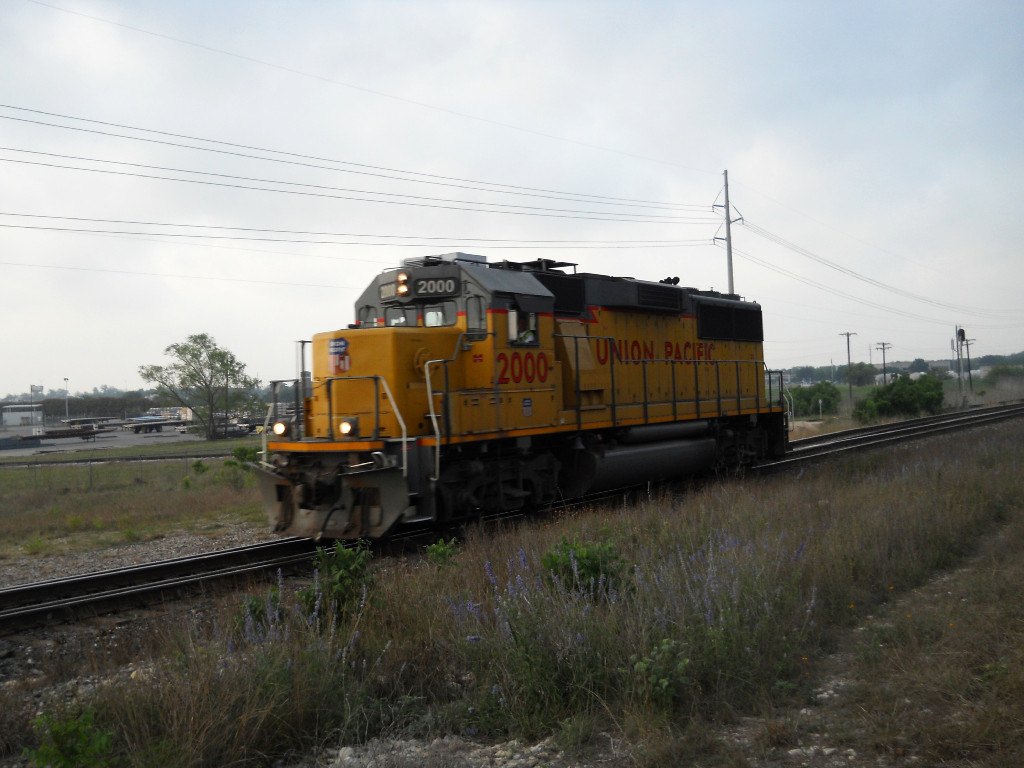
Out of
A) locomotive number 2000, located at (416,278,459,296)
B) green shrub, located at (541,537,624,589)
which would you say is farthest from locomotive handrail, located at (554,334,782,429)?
green shrub, located at (541,537,624,589)

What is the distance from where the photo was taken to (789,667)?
423 centimetres

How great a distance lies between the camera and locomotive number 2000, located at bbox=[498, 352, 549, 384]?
9.58m

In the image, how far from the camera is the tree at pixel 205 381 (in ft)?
149

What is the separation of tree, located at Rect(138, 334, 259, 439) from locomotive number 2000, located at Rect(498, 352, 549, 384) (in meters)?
37.6

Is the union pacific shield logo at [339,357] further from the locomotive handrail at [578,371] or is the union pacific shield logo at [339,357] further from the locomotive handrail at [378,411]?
the locomotive handrail at [578,371]

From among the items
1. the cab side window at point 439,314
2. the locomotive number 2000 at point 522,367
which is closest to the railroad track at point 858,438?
the locomotive number 2000 at point 522,367

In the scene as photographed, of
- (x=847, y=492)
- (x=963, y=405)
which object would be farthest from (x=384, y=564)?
(x=963, y=405)

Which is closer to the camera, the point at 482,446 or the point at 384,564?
the point at 384,564

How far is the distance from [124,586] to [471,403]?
416cm

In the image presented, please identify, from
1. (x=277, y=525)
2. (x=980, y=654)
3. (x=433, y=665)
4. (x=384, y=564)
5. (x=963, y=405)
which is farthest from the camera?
A: (x=963, y=405)

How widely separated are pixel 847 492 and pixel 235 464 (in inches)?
488

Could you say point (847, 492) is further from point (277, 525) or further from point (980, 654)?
point (277, 525)

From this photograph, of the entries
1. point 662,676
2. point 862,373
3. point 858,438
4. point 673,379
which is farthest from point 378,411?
point 862,373

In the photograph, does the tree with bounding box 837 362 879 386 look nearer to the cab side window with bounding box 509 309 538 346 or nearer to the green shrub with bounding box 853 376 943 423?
the green shrub with bounding box 853 376 943 423
